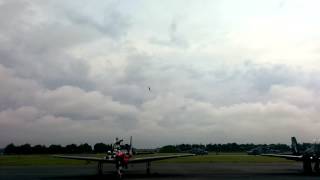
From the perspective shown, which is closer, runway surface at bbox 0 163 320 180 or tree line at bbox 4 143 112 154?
runway surface at bbox 0 163 320 180

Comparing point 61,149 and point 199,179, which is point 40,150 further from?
point 199,179

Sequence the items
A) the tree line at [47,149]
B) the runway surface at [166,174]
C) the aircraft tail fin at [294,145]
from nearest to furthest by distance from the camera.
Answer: the runway surface at [166,174] < the aircraft tail fin at [294,145] < the tree line at [47,149]

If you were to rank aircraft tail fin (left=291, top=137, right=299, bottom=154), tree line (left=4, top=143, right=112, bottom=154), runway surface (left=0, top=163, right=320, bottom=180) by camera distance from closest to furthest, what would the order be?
runway surface (left=0, top=163, right=320, bottom=180)
aircraft tail fin (left=291, top=137, right=299, bottom=154)
tree line (left=4, top=143, right=112, bottom=154)

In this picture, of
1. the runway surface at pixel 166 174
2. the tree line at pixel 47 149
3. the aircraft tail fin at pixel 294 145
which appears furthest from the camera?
the tree line at pixel 47 149

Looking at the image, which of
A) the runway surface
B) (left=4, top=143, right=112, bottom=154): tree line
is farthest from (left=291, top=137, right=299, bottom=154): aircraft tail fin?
(left=4, top=143, right=112, bottom=154): tree line

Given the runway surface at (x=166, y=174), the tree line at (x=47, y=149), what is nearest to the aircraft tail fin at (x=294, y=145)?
the runway surface at (x=166, y=174)

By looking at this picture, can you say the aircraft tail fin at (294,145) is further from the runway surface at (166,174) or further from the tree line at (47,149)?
the tree line at (47,149)

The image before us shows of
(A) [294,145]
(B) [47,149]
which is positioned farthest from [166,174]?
(B) [47,149]

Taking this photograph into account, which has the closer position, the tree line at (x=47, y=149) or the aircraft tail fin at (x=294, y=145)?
the aircraft tail fin at (x=294, y=145)

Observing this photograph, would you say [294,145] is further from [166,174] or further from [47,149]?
[47,149]

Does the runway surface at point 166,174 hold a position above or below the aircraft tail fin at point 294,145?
below

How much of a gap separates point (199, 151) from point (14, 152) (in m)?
65.9

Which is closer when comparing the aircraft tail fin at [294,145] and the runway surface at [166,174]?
the runway surface at [166,174]

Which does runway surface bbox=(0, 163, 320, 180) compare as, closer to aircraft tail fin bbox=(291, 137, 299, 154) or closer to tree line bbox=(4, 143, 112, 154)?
aircraft tail fin bbox=(291, 137, 299, 154)
